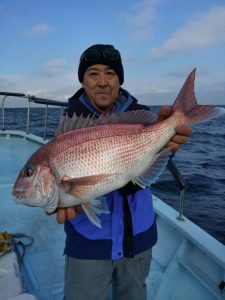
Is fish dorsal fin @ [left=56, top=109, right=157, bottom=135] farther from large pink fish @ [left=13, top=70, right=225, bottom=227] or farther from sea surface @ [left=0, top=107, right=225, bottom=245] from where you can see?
sea surface @ [left=0, top=107, right=225, bottom=245]

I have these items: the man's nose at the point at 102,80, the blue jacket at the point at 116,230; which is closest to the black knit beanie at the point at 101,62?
the man's nose at the point at 102,80

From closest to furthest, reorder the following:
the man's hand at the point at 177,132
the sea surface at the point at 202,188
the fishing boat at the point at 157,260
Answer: the man's hand at the point at 177,132 < the fishing boat at the point at 157,260 < the sea surface at the point at 202,188

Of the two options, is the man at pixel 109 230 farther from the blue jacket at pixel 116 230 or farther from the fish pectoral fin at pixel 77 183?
the fish pectoral fin at pixel 77 183

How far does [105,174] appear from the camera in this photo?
2148 millimetres

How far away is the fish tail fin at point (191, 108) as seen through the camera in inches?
89.3

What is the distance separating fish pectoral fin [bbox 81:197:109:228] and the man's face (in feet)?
2.73

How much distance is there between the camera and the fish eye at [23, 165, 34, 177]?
2160 mm

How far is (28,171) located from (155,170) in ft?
3.05

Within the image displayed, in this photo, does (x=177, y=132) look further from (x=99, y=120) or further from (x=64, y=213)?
(x=64, y=213)

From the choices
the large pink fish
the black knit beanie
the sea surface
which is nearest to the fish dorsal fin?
the large pink fish

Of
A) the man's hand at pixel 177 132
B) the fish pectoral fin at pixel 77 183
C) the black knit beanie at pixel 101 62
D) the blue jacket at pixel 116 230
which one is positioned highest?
the black knit beanie at pixel 101 62

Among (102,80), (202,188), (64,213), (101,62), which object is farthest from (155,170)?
(202,188)

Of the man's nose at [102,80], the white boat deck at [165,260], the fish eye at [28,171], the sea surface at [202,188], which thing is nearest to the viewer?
the fish eye at [28,171]

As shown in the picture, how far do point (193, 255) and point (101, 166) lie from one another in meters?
2.11
